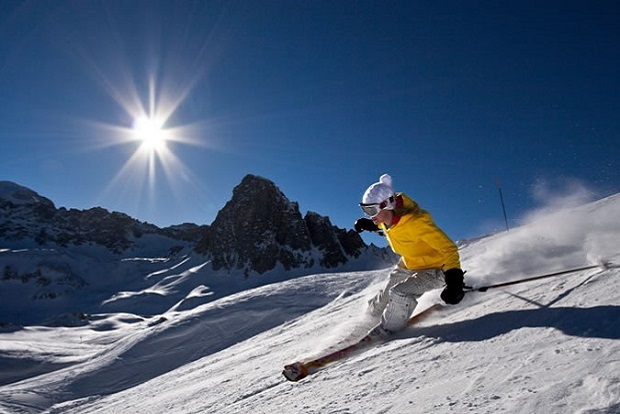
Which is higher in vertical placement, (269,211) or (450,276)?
(269,211)

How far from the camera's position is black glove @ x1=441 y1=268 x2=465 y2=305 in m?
3.87

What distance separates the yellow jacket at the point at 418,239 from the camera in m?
4.30

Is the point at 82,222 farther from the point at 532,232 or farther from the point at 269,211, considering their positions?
the point at 532,232

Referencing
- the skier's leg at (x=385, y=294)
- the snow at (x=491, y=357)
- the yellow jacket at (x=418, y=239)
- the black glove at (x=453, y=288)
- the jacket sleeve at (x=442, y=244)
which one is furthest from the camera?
the skier's leg at (x=385, y=294)

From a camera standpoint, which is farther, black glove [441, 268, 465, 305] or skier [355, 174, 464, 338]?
skier [355, 174, 464, 338]

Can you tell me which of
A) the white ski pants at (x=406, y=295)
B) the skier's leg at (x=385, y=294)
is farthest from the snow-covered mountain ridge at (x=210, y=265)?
the white ski pants at (x=406, y=295)

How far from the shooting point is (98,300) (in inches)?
3585

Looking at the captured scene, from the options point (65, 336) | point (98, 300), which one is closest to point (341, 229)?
point (98, 300)

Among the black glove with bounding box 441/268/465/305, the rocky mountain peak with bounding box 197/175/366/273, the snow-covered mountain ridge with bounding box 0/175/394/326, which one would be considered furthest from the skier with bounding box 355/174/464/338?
the rocky mountain peak with bounding box 197/175/366/273

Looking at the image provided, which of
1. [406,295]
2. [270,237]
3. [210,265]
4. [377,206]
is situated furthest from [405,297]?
[210,265]

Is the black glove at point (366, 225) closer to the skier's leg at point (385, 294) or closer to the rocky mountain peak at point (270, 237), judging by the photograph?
the skier's leg at point (385, 294)

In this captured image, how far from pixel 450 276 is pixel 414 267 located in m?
0.67

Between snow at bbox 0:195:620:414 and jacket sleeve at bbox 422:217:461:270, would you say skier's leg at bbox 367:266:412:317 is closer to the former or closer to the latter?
snow at bbox 0:195:620:414


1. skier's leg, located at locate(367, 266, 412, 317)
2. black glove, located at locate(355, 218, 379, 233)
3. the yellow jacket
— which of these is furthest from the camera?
black glove, located at locate(355, 218, 379, 233)
